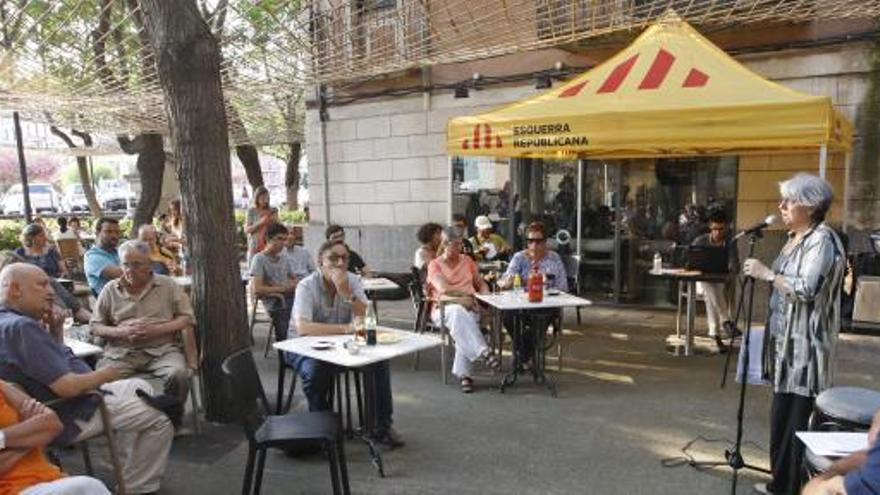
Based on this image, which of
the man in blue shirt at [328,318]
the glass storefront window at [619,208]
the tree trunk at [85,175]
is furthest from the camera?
the tree trunk at [85,175]

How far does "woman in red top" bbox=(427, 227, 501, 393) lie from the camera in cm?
562

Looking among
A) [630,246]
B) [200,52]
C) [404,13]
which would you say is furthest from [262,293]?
[630,246]

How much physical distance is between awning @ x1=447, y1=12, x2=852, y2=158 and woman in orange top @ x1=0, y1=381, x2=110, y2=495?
4.94 m

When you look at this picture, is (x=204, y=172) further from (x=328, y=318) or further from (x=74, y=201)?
(x=74, y=201)

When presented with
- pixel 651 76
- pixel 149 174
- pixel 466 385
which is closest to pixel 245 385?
pixel 466 385

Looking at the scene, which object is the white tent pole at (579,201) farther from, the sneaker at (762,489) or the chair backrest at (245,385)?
the chair backrest at (245,385)

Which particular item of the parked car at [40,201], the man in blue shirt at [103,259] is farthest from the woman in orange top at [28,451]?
the parked car at [40,201]

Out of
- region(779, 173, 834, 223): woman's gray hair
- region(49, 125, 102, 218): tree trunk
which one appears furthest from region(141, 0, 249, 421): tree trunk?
region(49, 125, 102, 218): tree trunk

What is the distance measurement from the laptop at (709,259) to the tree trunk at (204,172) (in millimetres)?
4332

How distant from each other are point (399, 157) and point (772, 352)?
806cm

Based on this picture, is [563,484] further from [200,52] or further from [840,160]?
[840,160]

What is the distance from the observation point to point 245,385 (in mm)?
3461

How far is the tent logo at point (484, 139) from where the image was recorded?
22.5 feet

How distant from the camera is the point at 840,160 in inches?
303
